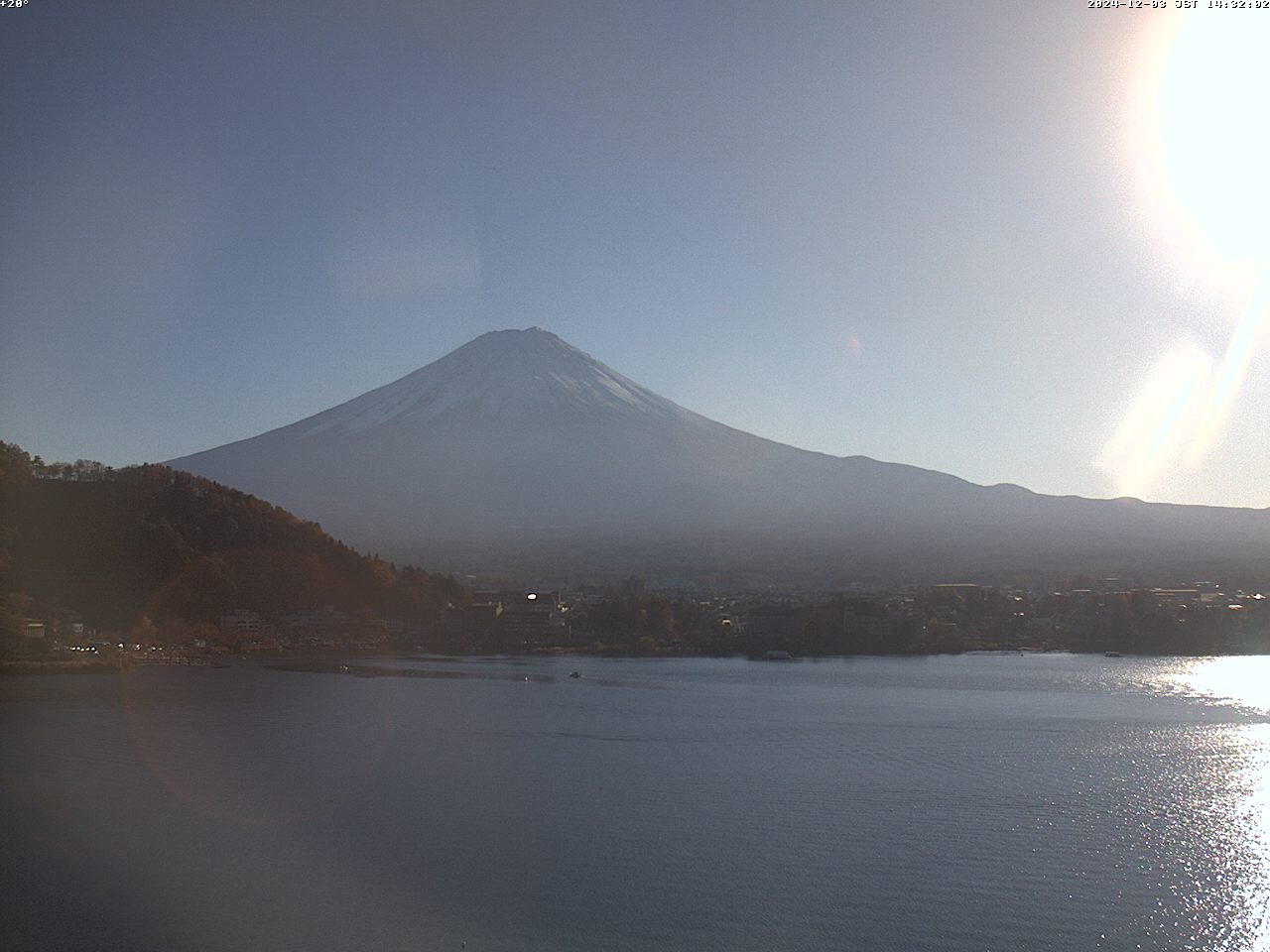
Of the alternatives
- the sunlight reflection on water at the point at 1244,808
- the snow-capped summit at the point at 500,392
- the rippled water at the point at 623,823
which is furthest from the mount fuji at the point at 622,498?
the rippled water at the point at 623,823

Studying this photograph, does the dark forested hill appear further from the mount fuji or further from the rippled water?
the mount fuji

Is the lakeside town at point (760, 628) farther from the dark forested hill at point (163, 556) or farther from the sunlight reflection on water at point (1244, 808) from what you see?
the sunlight reflection on water at point (1244, 808)

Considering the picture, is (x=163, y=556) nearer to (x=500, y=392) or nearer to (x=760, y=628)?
(x=760, y=628)

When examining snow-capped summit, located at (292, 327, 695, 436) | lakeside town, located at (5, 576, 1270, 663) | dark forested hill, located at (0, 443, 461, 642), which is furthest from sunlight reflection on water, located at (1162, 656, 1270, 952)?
snow-capped summit, located at (292, 327, 695, 436)

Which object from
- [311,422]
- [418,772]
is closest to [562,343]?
[311,422]

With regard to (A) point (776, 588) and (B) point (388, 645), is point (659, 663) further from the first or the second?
(A) point (776, 588)
